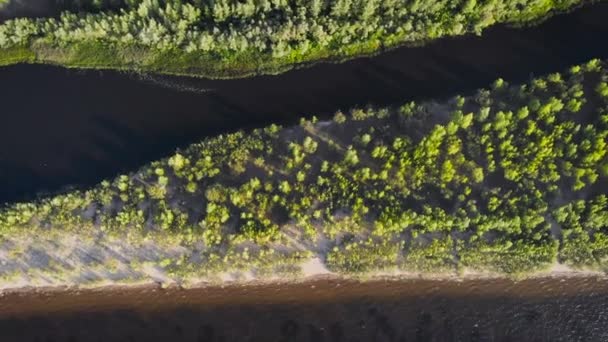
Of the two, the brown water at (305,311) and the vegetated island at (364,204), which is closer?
the vegetated island at (364,204)

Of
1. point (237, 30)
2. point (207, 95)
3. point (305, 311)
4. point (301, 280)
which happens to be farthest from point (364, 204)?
point (237, 30)

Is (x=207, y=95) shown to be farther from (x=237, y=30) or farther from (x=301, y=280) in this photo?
(x=301, y=280)

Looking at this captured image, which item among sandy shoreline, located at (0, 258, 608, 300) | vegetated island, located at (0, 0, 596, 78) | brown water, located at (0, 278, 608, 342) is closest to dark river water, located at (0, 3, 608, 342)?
brown water, located at (0, 278, 608, 342)

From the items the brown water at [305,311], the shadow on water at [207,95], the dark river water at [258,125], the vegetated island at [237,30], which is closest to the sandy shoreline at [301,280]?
the brown water at [305,311]

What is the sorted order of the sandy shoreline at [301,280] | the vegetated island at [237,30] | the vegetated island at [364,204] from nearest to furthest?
the vegetated island at [364,204] → the vegetated island at [237,30] → the sandy shoreline at [301,280]

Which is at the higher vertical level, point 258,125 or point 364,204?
point 258,125

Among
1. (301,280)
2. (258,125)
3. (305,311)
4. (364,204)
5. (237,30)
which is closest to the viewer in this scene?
(364,204)

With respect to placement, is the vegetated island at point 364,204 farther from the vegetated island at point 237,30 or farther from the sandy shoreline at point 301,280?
the vegetated island at point 237,30

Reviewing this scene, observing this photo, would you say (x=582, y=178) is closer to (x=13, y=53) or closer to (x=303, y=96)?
(x=303, y=96)
